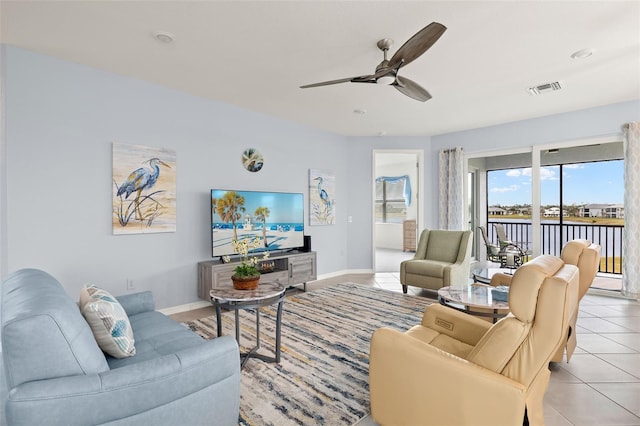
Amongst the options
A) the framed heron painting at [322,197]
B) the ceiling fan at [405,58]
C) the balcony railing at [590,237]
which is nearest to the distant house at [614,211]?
the balcony railing at [590,237]

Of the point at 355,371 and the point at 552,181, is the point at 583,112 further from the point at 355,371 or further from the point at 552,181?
the point at 355,371

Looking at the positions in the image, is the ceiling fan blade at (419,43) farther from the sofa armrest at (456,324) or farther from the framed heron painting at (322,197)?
the framed heron painting at (322,197)

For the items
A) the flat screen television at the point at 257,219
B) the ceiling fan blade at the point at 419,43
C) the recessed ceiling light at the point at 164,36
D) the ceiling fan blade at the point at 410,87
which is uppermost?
the recessed ceiling light at the point at 164,36

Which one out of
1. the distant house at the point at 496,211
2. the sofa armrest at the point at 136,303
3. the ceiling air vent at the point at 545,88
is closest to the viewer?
the sofa armrest at the point at 136,303

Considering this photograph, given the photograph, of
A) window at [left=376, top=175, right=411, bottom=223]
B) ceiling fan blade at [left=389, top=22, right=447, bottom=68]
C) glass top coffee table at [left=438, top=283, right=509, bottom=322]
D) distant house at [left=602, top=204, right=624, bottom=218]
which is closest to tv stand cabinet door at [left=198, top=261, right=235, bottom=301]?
glass top coffee table at [left=438, top=283, right=509, bottom=322]

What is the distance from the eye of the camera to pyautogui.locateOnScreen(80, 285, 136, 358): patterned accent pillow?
5.50 ft

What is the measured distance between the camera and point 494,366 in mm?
1370

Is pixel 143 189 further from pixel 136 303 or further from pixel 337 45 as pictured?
pixel 337 45

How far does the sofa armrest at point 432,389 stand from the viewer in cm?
130

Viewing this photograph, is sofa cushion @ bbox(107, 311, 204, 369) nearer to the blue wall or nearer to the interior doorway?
the blue wall

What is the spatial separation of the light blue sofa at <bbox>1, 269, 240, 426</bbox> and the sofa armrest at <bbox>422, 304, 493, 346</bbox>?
1355mm

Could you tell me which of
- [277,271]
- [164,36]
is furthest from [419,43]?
[277,271]

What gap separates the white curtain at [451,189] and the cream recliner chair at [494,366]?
4.42m

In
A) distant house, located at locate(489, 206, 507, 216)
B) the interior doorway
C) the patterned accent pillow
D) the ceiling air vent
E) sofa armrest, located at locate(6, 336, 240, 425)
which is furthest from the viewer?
the interior doorway
